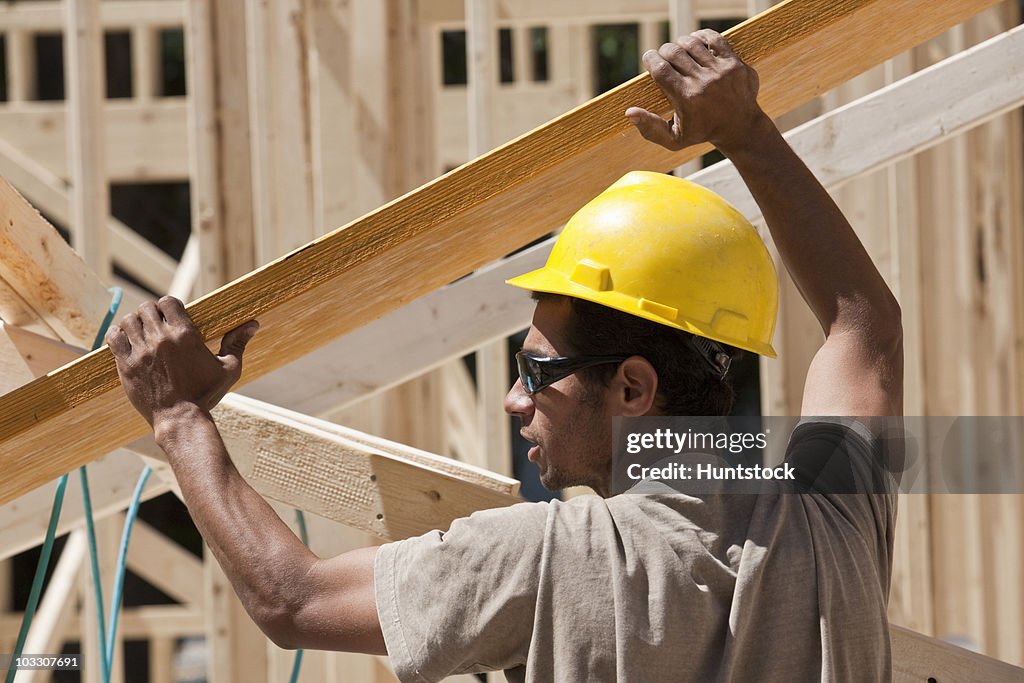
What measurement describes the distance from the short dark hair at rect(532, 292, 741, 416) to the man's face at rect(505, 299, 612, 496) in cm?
2

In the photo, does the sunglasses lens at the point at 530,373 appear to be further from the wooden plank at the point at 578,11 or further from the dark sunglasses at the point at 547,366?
the wooden plank at the point at 578,11

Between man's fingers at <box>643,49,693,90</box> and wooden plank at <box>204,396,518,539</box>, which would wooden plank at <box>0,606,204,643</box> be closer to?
wooden plank at <box>204,396,518,539</box>

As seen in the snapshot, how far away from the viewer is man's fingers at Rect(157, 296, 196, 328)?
5.54 ft

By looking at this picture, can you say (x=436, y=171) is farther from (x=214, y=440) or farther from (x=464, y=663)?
(x=464, y=663)

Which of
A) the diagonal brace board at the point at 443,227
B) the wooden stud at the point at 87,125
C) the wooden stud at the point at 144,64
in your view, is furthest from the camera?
the wooden stud at the point at 144,64

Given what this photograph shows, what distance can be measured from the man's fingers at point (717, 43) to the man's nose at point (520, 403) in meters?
0.57

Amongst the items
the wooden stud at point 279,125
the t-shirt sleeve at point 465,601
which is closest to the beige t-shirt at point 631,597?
the t-shirt sleeve at point 465,601

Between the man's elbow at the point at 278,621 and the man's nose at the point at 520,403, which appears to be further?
the man's nose at the point at 520,403

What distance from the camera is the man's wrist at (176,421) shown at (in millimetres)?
1620

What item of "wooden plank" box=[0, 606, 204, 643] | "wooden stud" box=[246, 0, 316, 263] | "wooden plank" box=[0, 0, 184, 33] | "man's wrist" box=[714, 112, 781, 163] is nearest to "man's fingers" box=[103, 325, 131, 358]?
"man's wrist" box=[714, 112, 781, 163]

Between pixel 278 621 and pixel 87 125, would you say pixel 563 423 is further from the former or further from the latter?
pixel 87 125

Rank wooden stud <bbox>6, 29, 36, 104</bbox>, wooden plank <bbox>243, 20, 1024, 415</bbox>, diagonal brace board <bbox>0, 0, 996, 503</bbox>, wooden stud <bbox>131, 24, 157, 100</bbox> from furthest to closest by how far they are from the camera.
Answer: wooden stud <bbox>6, 29, 36, 104</bbox> < wooden stud <bbox>131, 24, 157, 100</bbox> < wooden plank <bbox>243, 20, 1024, 415</bbox> < diagonal brace board <bbox>0, 0, 996, 503</bbox>

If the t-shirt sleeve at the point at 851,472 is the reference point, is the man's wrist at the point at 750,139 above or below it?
above

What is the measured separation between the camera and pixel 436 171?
3600 mm
